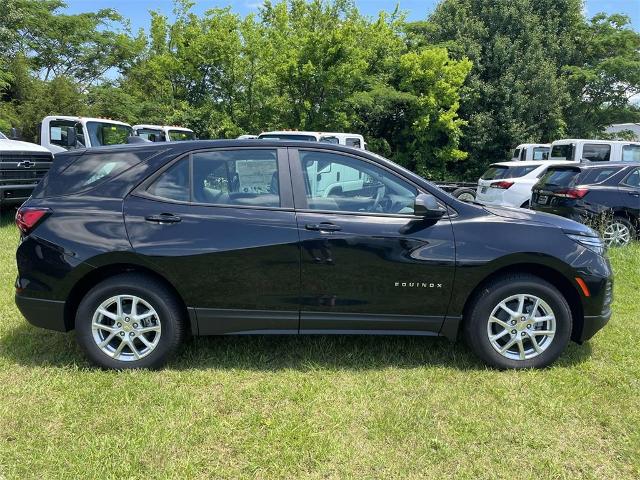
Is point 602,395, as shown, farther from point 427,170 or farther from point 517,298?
point 427,170

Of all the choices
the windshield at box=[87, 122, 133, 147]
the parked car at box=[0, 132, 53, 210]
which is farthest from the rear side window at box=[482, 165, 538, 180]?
the parked car at box=[0, 132, 53, 210]

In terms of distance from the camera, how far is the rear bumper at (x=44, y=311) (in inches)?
140

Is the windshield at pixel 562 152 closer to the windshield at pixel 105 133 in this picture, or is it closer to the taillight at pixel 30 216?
the windshield at pixel 105 133

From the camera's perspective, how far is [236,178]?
3633mm

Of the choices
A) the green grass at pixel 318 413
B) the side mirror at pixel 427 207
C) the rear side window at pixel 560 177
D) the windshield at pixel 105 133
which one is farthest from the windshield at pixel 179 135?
the side mirror at pixel 427 207

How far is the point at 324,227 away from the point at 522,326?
157cm

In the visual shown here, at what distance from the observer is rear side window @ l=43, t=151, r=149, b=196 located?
12.0 feet

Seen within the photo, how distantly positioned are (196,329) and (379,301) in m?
1.30

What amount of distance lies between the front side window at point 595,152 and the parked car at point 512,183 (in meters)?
3.42

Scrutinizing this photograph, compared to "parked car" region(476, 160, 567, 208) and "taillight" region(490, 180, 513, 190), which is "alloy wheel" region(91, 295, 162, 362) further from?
"taillight" region(490, 180, 513, 190)

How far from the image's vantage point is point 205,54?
20.2 metres

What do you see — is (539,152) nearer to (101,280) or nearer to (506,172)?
(506,172)

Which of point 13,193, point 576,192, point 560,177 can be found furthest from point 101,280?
point 560,177

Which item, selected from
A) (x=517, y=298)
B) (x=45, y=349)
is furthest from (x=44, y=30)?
(x=517, y=298)
